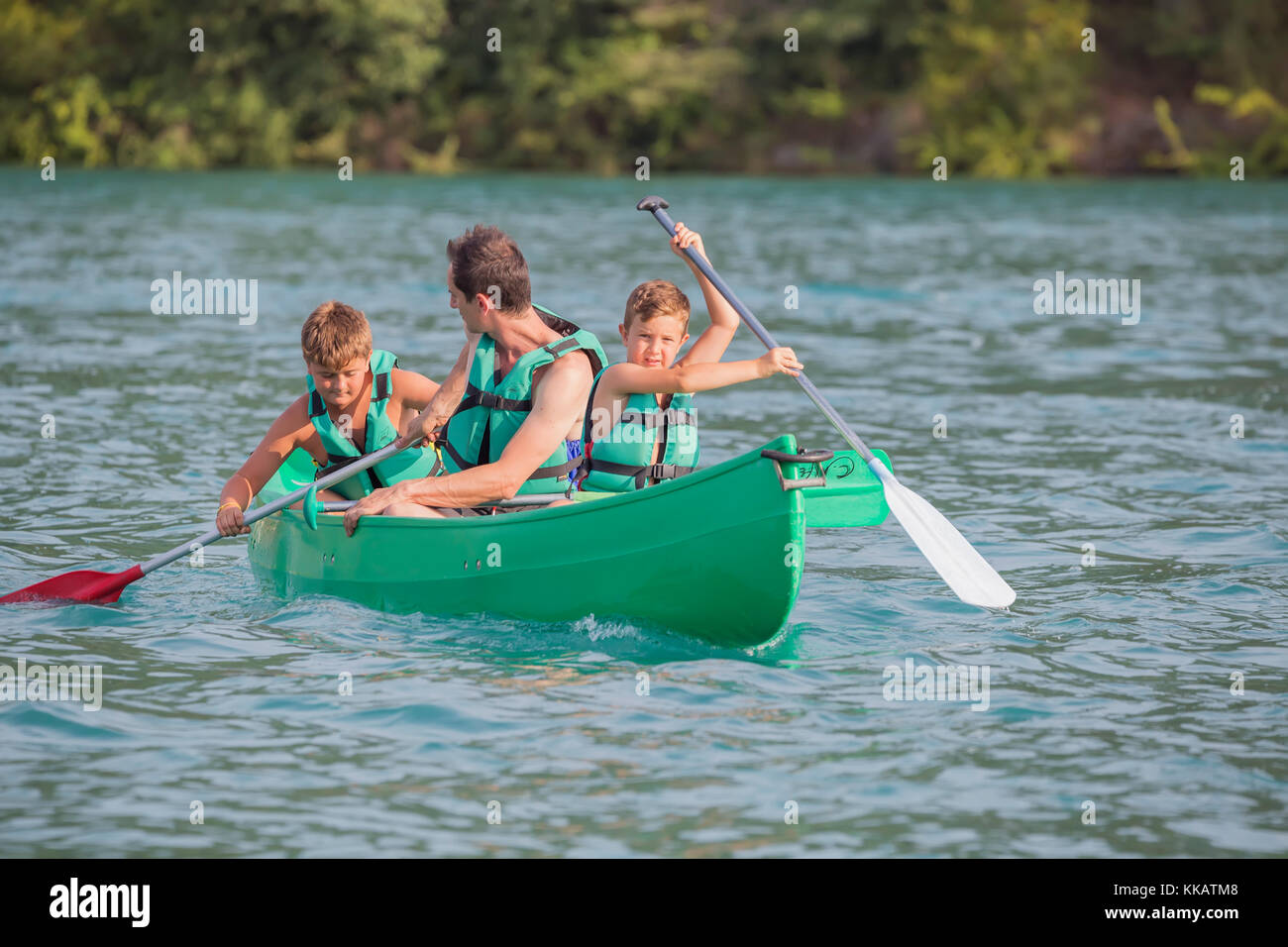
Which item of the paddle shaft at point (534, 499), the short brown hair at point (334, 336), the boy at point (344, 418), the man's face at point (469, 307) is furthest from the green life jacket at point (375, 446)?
the man's face at point (469, 307)

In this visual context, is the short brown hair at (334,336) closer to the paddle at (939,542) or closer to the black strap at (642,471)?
the black strap at (642,471)

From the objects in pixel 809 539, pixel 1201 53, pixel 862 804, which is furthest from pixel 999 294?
pixel 1201 53

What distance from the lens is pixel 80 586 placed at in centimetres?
609

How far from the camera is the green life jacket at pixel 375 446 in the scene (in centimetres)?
589

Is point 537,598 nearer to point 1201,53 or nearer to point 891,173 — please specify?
point 891,173

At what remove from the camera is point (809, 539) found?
283 inches

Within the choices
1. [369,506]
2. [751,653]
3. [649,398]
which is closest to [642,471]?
[649,398]

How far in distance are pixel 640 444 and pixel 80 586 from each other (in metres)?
2.11

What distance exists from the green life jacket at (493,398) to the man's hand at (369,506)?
0.25 m

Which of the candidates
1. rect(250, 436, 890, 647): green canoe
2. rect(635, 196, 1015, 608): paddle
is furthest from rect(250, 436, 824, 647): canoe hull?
rect(635, 196, 1015, 608): paddle

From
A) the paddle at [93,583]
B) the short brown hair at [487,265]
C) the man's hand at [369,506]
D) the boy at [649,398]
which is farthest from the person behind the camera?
the paddle at [93,583]

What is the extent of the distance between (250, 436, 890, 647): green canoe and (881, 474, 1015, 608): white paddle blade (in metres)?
0.12

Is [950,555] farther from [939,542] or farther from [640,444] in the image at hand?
[640,444]

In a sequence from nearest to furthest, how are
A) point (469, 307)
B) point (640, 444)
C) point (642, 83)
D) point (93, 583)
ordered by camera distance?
point (469, 307)
point (640, 444)
point (93, 583)
point (642, 83)
